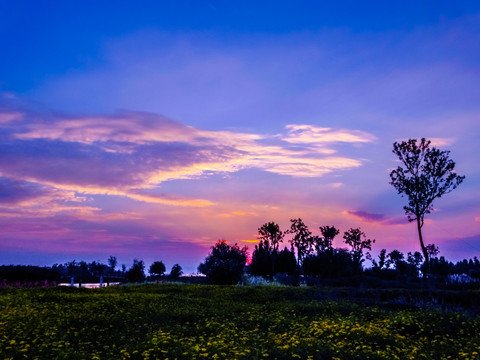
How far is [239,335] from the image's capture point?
14703 millimetres

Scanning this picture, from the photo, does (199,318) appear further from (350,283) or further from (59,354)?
(350,283)

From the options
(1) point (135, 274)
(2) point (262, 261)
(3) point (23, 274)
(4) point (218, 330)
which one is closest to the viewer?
(4) point (218, 330)

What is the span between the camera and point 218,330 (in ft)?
52.1

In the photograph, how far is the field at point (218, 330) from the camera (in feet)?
38.8

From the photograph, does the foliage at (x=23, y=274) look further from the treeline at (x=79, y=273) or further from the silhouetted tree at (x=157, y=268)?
the silhouetted tree at (x=157, y=268)

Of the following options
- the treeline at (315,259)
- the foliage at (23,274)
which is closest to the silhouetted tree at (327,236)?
the treeline at (315,259)

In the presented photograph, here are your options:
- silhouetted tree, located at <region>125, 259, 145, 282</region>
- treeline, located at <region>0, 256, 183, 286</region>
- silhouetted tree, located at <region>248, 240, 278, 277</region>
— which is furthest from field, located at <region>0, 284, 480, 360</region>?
silhouetted tree, located at <region>248, 240, 278, 277</region>

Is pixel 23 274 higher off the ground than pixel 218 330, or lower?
higher

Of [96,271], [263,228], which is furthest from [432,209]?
[96,271]

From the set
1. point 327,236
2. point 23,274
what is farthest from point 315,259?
point 23,274

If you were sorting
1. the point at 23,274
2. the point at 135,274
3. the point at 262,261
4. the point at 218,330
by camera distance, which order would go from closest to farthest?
the point at 218,330 → the point at 23,274 → the point at 135,274 → the point at 262,261

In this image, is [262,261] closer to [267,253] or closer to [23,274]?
[267,253]

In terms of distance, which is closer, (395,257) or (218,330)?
(218,330)

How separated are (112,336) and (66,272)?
2688 inches
